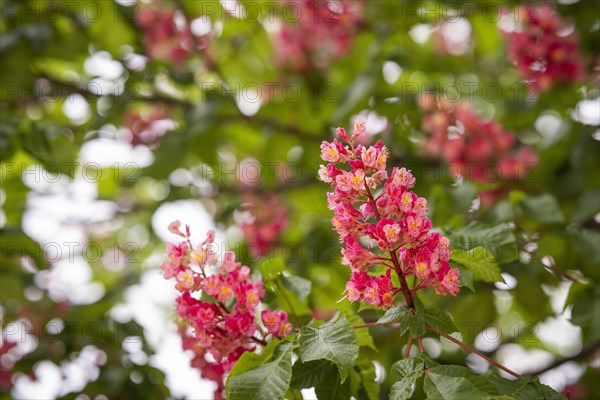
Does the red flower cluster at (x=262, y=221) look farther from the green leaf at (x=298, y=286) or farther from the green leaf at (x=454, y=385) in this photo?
the green leaf at (x=454, y=385)

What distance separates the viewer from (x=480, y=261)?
1.83m

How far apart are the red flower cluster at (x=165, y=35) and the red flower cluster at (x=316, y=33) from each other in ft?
2.46

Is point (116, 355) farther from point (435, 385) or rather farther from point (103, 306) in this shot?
point (435, 385)

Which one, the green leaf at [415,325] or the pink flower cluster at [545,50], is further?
the pink flower cluster at [545,50]

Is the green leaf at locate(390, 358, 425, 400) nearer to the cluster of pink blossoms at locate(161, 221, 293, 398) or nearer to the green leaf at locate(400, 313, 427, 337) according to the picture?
the green leaf at locate(400, 313, 427, 337)

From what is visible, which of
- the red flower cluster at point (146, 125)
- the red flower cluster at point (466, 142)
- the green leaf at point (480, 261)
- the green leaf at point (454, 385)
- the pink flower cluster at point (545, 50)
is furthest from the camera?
the red flower cluster at point (146, 125)

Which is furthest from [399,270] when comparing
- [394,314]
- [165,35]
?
[165,35]

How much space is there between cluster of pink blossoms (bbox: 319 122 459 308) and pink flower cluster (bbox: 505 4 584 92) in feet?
6.94

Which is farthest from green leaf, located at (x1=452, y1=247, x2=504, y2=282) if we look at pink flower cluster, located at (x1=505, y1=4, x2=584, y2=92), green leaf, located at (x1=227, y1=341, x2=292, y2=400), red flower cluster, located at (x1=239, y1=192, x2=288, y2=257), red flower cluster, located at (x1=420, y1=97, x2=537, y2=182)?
red flower cluster, located at (x1=239, y1=192, x2=288, y2=257)

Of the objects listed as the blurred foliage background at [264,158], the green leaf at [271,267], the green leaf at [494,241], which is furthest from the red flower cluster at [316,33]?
the green leaf at [271,267]

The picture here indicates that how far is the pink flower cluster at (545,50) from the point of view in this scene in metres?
3.48

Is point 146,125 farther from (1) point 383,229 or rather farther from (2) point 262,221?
(1) point 383,229

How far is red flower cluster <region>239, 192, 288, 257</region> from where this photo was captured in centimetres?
436

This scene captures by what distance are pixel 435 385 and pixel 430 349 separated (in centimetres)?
198
